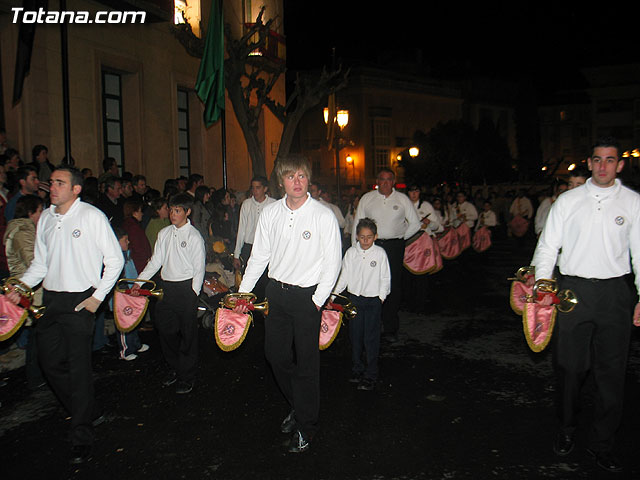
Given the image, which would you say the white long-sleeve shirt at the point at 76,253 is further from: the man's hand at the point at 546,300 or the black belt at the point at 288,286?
the man's hand at the point at 546,300

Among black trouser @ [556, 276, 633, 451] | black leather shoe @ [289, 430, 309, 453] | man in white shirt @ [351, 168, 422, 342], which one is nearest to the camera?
black trouser @ [556, 276, 633, 451]

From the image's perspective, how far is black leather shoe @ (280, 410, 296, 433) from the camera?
498 cm

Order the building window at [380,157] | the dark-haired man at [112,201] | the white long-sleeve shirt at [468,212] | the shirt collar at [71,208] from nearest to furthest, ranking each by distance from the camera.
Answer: the shirt collar at [71,208]
the dark-haired man at [112,201]
the white long-sleeve shirt at [468,212]
the building window at [380,157]

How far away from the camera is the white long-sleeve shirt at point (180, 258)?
243 inches

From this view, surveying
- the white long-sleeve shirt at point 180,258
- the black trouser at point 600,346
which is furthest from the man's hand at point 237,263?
the black trouser at point 600,346

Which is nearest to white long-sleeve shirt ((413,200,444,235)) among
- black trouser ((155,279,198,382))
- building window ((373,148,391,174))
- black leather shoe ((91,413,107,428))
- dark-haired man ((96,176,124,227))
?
dark-haired man ((96,176,124,227))

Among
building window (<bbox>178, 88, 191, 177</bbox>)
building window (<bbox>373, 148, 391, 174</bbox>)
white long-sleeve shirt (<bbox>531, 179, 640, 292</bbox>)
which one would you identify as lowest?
white long-sleeve shirt (<bbox>531, 179, 640, 292</bbox>)

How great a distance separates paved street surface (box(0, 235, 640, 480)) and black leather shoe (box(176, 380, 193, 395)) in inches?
2.7

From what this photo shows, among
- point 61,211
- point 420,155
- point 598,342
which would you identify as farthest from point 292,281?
point 420,155

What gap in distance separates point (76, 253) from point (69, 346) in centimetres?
71

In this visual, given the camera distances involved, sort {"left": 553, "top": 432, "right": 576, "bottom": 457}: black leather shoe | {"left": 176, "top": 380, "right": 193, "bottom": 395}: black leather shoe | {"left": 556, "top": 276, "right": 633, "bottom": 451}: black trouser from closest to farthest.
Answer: {"left": 556, "top": 276, "right": 633, "bottom": 451}: black trouser < {"left": 553, "top": 432, "right": 576, "bottom": 457}: black leather shoe < {"left": 176, "top": 380, "right": 193, "bottom": 395}: black leather shoe

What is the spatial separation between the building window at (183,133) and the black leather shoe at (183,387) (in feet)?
40.8

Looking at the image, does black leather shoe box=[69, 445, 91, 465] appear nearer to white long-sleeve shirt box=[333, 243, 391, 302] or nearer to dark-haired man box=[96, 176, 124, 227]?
white long-sleeve shirt box=[333, 243, 391, 302]

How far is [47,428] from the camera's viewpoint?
514cm
